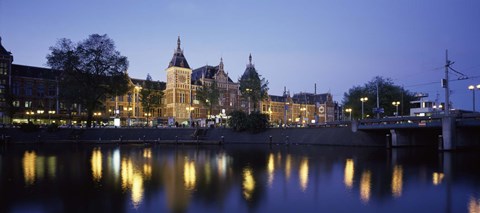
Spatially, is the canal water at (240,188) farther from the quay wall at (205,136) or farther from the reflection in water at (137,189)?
the quay wall at (205,136)

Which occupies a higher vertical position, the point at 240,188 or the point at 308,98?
the point at 308,98

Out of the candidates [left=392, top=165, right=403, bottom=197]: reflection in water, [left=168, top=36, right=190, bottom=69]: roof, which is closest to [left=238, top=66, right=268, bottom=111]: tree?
[left=168, top=36, right=190, bottom=69]: roof

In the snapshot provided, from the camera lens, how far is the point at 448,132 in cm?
5294

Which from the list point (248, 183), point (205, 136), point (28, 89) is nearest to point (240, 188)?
point (248, 183)

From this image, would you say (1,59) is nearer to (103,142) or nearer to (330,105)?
(103,142)

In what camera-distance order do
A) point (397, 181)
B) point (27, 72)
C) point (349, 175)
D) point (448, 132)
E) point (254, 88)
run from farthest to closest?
point (27, 72) < point (254, 88) < point (448, 132) < point (349, 175) < point (397, 181)

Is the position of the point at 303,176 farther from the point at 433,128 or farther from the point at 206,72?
the point at 206,72

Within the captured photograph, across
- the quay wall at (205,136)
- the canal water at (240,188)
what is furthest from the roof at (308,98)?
the canal water at (240,188)

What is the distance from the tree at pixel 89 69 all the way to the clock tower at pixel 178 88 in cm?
4249

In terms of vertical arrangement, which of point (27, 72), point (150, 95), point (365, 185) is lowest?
point (365, 185)

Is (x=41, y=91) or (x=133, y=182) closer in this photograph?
(x=133, y=182)

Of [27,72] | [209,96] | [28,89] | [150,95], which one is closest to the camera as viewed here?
[209,96]

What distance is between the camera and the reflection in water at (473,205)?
18438 mm

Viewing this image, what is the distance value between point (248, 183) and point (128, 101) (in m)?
110
